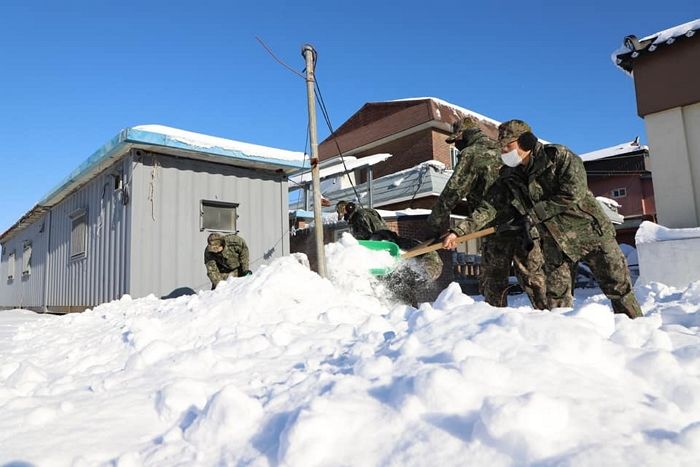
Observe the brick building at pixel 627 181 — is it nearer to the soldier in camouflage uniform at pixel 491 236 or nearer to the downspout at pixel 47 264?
the soldier in camouflage uniform at pixel 491 236

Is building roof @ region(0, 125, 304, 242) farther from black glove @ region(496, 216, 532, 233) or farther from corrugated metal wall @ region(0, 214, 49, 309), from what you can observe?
black glove @ region(496, 216, 532, 233)

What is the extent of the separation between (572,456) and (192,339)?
8.94ft

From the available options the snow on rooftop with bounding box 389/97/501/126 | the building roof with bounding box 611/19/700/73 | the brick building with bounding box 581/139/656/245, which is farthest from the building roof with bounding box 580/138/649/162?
the building roof with bounding box 611/19/700/73

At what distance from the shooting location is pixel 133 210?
683 centimetres

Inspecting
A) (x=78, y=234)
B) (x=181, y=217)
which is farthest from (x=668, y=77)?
(x=78, y=234)

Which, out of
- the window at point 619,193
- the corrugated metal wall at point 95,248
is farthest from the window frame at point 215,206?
the window at point 619,193

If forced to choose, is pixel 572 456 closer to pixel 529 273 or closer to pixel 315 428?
pixel 315 428

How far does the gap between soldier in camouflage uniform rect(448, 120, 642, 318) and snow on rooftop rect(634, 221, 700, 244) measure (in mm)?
3484

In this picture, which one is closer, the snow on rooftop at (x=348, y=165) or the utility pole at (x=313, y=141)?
the utility pole at (x=313, y=141)

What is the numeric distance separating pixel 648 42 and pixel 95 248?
9.39 m

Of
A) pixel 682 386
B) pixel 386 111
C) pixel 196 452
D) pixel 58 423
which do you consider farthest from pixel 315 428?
pixel 386 111

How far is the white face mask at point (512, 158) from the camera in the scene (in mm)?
3575

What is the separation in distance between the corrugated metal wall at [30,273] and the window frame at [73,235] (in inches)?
85.9

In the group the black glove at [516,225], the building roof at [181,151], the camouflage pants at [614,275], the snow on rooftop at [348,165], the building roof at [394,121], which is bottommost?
the camouflage pants at [614,275]
